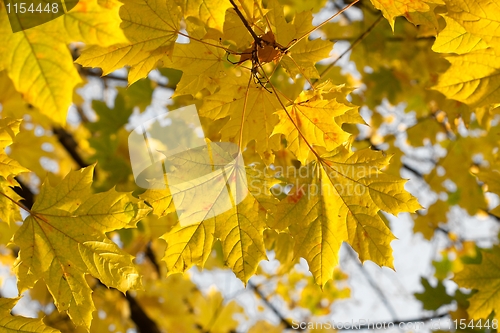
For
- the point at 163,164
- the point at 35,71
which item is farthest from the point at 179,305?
the point at 35,71

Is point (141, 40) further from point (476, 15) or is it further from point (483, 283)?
point (483, 283)

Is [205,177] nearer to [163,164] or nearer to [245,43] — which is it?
[163,164]

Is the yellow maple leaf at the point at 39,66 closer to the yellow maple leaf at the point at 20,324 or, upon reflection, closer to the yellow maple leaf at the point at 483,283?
the yellow maple leaf at the point at 20,324

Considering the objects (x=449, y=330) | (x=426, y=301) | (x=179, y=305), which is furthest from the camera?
(x=179, y=305)

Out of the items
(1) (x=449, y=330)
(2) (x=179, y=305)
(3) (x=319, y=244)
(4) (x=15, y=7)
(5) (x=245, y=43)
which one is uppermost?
(4) (x=15, y=7)

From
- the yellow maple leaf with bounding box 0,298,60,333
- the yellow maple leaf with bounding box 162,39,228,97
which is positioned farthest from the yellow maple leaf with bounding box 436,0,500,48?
the yellow maple leaf with bounding box 0,298,60,333

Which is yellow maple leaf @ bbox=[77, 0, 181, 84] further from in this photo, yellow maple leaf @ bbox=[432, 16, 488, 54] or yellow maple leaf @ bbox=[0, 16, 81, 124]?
yellow maple leaf @ bbox=[432, 16, 488, 54]

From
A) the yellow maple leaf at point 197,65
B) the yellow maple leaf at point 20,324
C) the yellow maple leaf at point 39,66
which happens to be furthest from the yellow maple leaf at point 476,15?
the yellow maple leaf at point 20,324
